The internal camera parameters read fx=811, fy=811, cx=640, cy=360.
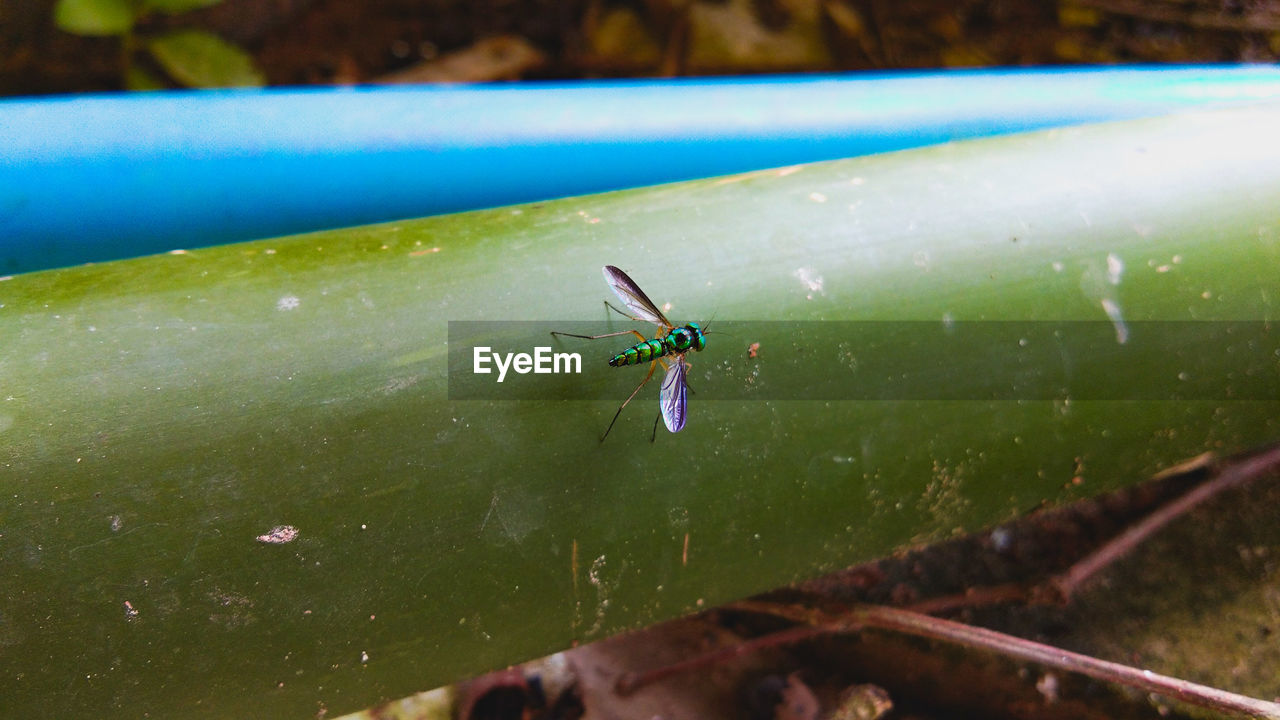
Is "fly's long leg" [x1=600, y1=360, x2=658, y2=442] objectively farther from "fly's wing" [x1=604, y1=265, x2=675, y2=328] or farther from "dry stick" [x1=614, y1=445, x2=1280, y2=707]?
"dry stick" [x1=614, y1=445, x2=1280, y2=707]

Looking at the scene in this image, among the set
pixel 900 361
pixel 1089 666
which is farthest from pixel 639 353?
pixel 1089 666

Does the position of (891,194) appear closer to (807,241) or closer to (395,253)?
(807,241)

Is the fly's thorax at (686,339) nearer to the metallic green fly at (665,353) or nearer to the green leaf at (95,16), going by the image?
the metallic green fly at (665,353)

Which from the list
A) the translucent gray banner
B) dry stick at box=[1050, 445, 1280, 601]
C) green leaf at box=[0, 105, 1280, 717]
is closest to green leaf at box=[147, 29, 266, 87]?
green leaf at box=[0, 105, 1280, 717]

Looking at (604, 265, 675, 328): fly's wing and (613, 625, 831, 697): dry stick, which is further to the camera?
(613, 625, 831, 697): dry stick

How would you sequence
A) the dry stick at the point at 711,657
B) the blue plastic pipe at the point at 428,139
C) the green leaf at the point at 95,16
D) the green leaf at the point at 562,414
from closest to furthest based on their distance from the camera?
the green leaf at the point at 562,414
the blue plastic pipe at the point at 428,139
the dry stick at the point at 711,657
the green leaf at the point at 95,16

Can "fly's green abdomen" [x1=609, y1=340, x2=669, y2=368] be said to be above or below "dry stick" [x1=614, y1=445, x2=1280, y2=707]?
above

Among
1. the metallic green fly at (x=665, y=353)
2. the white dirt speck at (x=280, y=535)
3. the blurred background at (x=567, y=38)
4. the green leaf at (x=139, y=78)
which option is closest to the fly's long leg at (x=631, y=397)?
the metallic green fly at (x=665, y=353)
